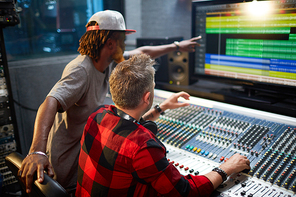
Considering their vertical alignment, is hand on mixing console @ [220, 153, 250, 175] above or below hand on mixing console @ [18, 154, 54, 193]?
below

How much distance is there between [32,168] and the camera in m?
0.88

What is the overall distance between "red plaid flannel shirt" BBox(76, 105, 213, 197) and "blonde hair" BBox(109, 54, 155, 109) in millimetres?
75

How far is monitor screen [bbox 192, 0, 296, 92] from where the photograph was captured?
4.47 ft

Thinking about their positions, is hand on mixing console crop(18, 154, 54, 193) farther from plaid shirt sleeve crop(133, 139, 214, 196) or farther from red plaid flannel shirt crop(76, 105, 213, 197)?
plaid shirt sleeve crop(133, 139, 214, 196)

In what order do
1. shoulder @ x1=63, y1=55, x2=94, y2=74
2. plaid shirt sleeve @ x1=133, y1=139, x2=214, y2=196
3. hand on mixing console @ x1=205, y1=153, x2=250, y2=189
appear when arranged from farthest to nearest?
1. shoulder @ x1=63, y1=55, x2=94, y2=74
2. hand on mixing console @ x1=205, y1=153, x2=250, y2=189
3. plaid shirt sleeve @ x1=133, y1=139, x2=214, y2=196

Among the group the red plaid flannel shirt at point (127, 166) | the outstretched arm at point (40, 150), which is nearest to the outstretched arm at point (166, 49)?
the outstretched arm at point (40, 150)

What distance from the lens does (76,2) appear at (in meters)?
2.69

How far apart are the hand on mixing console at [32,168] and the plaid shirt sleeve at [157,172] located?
34cm

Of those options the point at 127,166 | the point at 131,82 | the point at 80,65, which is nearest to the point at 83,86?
the point at 80,65

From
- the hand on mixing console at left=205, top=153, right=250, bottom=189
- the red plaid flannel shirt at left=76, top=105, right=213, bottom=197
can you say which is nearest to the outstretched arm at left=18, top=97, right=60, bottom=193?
the red plaid flannel shirt at left=76, top=105, right=213, bottom=197

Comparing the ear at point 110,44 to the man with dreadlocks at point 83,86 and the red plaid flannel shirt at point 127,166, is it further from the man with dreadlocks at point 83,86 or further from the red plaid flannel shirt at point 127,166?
the red plaid flannel shirt at point 127,166

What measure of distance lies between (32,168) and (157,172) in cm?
46

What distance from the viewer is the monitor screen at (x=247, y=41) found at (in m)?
1.36

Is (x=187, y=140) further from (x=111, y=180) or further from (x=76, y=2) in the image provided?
(x=76, y=2)
